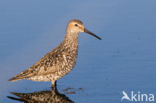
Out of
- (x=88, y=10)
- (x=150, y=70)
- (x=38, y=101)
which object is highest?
(x=88, y=10)

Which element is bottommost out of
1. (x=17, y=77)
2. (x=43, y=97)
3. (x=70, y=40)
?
(x=43, y=97)

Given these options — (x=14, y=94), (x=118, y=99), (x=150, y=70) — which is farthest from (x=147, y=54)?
(x=14, y=94)

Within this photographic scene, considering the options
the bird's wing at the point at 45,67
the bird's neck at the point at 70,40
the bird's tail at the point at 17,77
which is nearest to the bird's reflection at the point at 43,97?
the bird's tail at the point at 17,77

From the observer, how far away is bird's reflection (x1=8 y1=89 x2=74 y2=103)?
464 inches

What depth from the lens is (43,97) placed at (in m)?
12.0

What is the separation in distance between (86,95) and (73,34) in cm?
145

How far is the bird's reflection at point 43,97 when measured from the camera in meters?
11.8

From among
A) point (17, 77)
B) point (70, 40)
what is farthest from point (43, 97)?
point (70, 40)

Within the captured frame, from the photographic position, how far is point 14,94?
1205cm

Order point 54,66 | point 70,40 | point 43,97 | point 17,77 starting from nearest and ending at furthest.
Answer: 1. point 43,97
2. point 17,77
3. point 54,66
4. point 70,40

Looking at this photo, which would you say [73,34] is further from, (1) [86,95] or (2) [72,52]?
(1) [86,95]

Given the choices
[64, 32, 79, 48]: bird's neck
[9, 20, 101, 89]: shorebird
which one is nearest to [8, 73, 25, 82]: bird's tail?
[9, 20, 101, 89]: shorebird

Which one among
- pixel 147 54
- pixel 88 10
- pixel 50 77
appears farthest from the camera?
pixel 88 10

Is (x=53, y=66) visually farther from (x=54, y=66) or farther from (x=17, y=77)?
(x=17, y=77)
